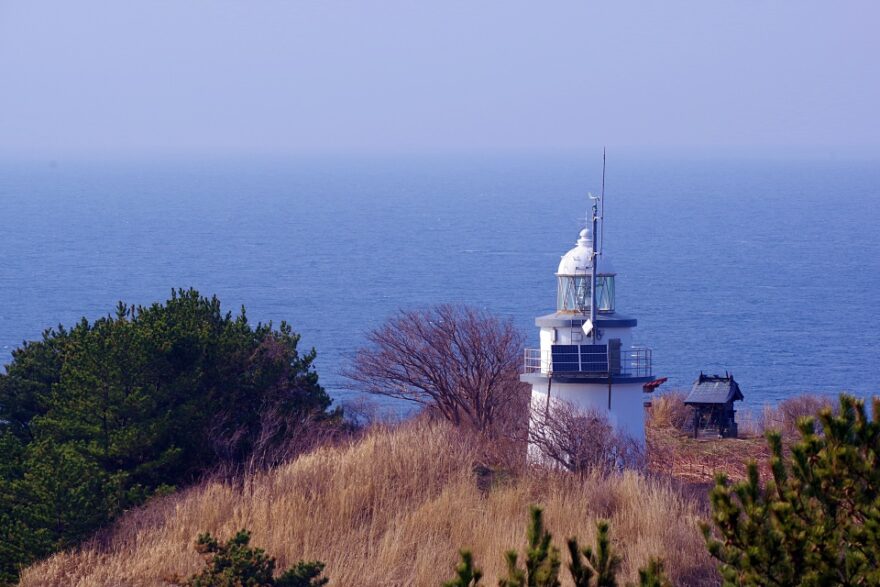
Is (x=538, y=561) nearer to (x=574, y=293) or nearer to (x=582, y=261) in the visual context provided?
(x=574, y=293)

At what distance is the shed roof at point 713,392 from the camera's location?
28555 millimetres

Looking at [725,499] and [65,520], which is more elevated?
[725,499]

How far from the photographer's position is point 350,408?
2803 centimetres

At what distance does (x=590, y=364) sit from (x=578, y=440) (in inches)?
54.9

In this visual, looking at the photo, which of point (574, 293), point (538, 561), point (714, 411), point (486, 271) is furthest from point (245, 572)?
point (486, 271)

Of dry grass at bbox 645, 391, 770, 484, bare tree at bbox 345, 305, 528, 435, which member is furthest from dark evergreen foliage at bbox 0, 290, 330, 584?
dry grass at bbox 645, 391, 770, 484

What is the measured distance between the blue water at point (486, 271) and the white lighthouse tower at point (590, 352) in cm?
1455

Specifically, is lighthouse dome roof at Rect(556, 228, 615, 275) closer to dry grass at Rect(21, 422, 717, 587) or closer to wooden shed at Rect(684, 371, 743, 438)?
dry grass at Rect(21, 422, 717, 587)

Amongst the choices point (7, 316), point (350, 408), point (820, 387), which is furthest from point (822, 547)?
point (7, 316)

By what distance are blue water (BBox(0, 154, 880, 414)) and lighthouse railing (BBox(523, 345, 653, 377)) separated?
14.3m

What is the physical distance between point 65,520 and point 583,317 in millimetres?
9276

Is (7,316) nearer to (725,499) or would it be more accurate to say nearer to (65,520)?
(65,520)

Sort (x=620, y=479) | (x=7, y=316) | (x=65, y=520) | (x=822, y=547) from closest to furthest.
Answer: (x=822, y=547), (x=65, y=520), (x=620, y=479), (x=7, y=316)

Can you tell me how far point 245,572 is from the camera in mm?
12680
